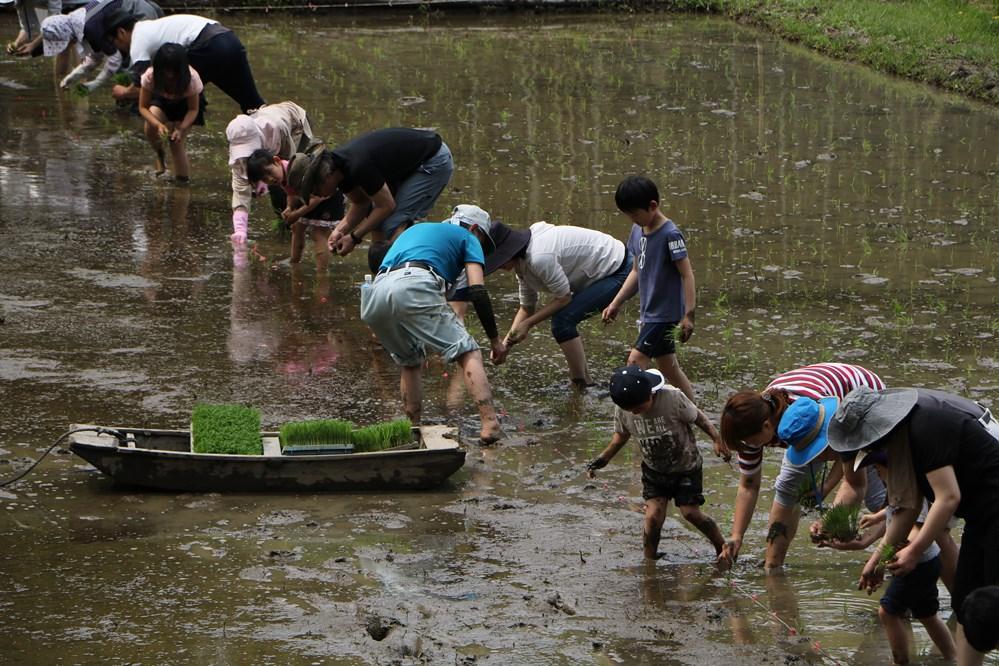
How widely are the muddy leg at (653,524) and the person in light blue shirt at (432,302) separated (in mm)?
1642

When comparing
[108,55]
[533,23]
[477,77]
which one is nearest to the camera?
[108,55]

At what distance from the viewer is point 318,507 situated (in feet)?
23.8

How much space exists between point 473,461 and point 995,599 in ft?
12.7

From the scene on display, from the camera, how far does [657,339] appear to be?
26.9 feet

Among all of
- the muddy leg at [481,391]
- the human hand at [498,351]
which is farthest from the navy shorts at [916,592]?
the human hand at [498,351]

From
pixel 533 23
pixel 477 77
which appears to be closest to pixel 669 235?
pixel 477 77

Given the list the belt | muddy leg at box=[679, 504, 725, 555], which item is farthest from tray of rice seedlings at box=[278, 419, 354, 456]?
muddy leg at box=[679, 504, 725, 555]

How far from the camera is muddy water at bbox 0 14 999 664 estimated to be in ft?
19.7

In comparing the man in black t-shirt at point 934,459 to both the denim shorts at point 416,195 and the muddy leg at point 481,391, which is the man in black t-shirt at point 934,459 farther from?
the denim shorts at point 416,195

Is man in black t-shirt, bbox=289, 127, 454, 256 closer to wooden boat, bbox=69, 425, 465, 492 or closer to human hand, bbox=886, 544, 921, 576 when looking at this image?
wooden boat, bbox=69, 425, 465, 492

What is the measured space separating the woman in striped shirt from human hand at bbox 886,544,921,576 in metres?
0.47

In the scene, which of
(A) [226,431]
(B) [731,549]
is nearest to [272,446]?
(A) [226,431]

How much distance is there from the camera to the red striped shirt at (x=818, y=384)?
603 centimetres

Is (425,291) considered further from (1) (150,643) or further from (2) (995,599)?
(2) (995,599)
